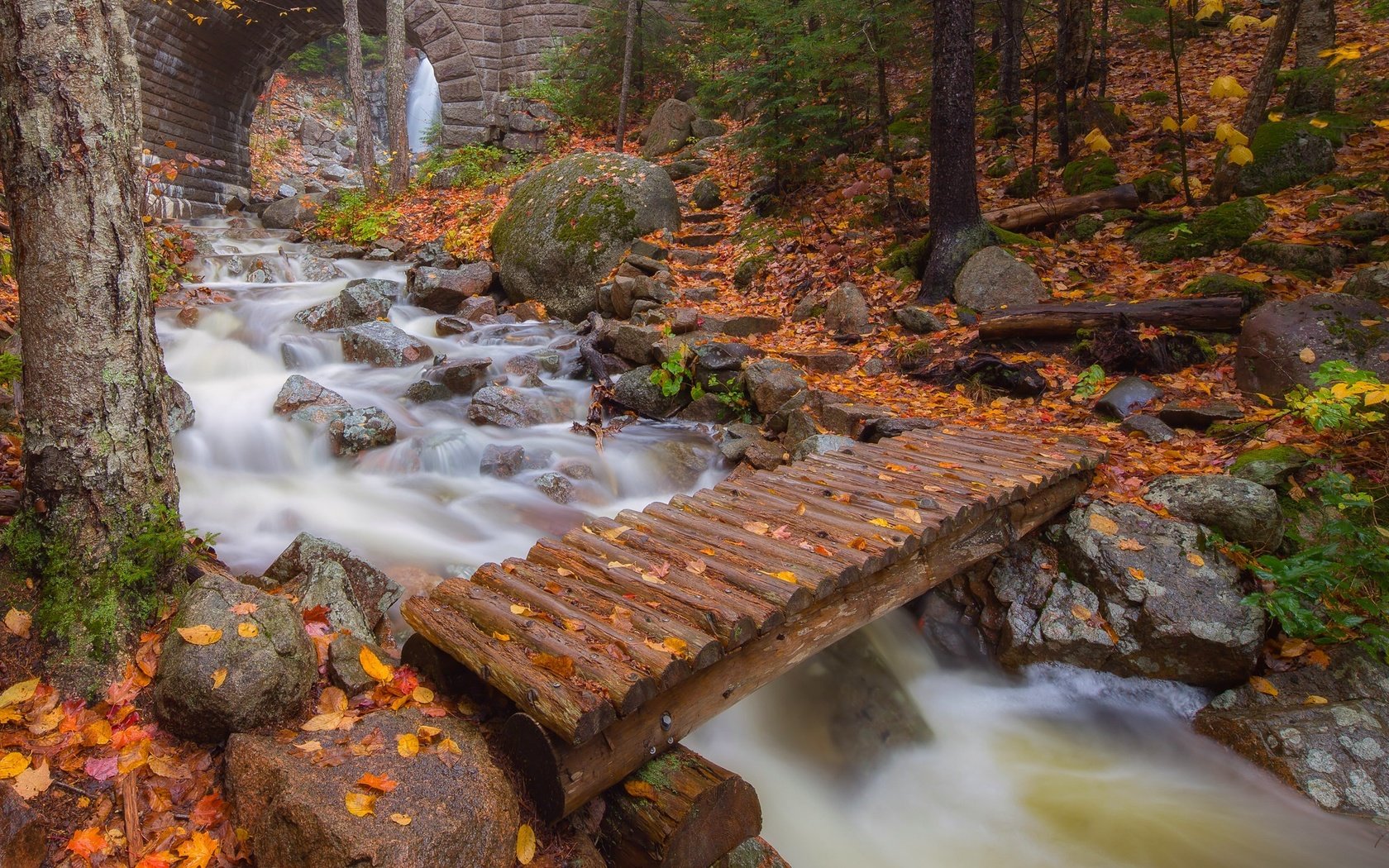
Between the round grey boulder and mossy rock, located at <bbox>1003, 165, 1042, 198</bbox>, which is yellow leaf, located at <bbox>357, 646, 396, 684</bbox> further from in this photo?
mossy rock, located at <bbox>1003, 165, 1042, 198</bbox>

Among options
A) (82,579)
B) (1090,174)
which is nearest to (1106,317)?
(1090,174)

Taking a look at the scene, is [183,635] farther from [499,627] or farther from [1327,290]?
[1327,290]

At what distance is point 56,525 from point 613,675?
84.3 inches

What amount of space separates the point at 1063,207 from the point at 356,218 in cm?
1191

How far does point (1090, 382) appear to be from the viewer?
5730mm

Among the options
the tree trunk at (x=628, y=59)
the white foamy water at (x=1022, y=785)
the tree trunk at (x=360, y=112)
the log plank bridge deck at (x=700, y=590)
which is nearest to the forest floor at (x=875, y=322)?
the log plank bridge deck at (x=700, y=590)

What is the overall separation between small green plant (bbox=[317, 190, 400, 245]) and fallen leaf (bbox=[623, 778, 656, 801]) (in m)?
12.7

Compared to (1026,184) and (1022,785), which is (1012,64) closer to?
(1026,184)

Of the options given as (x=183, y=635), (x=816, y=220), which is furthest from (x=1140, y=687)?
(x=816, y=220)

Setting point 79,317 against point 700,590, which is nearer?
point 79,317

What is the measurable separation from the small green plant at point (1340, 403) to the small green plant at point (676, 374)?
465 centimetres

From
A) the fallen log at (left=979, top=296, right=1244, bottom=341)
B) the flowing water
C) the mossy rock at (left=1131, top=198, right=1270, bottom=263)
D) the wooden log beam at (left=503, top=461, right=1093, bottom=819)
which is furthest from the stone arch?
the wooden log beam at (left=503, top=461, right=1093, bottom=819)

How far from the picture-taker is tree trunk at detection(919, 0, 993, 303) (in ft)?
22.9

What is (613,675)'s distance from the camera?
2.48 meters
